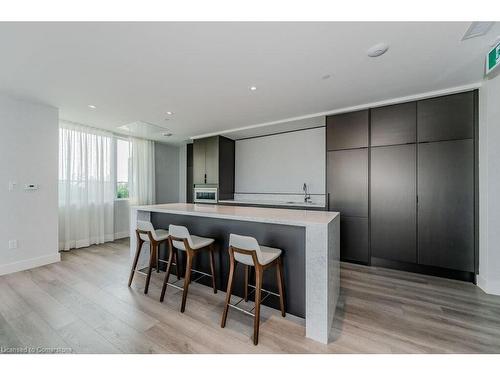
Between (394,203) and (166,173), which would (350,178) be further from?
(166,173)

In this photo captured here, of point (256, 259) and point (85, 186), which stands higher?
point (85, 186)

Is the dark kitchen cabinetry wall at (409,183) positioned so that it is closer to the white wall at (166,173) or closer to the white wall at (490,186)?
the white wall at (490,186)

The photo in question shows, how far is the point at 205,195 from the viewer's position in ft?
17.0

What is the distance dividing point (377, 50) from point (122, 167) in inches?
215

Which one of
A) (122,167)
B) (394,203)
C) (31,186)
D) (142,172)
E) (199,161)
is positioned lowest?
(394,203)

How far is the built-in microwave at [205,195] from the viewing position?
5.02 meters

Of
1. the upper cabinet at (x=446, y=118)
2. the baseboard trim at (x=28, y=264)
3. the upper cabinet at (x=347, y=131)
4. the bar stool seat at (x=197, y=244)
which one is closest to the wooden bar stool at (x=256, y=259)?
the bar stool seat at (x=197, y=244)

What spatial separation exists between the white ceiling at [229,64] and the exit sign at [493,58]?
55 mm

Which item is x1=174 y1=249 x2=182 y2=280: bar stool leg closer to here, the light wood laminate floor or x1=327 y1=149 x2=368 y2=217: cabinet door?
the light wood laminate floor

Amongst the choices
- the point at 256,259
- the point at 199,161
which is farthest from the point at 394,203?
the point at 199,161

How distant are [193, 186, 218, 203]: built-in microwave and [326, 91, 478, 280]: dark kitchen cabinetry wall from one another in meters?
2.65

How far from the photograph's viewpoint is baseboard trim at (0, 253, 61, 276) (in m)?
2.93
